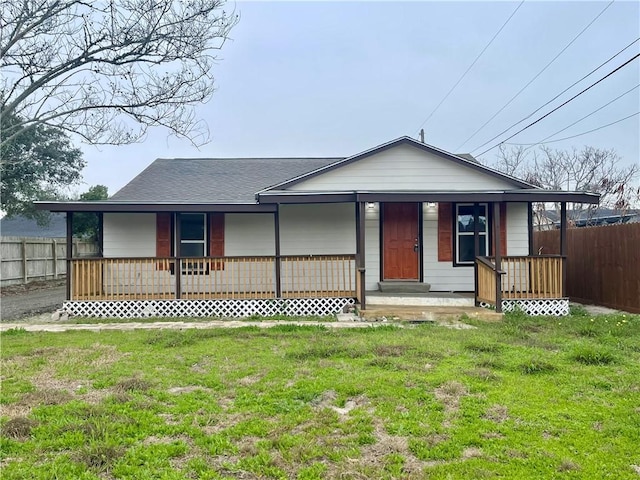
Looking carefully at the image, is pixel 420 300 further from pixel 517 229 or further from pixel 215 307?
pixel 215 307

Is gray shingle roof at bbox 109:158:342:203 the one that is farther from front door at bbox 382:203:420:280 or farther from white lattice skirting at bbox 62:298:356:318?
front door at bbox 382:203:420:280

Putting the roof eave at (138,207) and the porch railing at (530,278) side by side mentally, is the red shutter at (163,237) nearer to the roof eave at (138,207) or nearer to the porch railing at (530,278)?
the roof eave at (138,207)

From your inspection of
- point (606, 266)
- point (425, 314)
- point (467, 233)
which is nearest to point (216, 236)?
point (425, 314)

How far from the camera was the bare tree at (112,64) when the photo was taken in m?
11.1

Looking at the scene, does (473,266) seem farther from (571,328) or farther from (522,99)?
(522,99)

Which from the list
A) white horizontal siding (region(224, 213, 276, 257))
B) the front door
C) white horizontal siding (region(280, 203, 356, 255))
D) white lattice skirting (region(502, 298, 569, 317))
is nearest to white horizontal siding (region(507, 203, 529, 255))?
white lattice skirting (region(502, 298, 569, 317))

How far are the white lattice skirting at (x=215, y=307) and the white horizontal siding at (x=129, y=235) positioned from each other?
1.47 metres

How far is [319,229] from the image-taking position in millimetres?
10594

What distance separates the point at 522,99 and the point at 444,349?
17.8 m

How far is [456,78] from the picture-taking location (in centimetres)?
1880

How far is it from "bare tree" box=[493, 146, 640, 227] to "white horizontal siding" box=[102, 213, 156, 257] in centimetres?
1706

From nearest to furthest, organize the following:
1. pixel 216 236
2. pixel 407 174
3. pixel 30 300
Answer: pixel 407 174 < pixel 216 236 < pixel 30 300

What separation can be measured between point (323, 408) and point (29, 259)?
16.3 meters

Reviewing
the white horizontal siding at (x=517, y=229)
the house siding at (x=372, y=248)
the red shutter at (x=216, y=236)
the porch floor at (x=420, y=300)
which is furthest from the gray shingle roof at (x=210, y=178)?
the white horizontal siding at (x=517, y=229)
